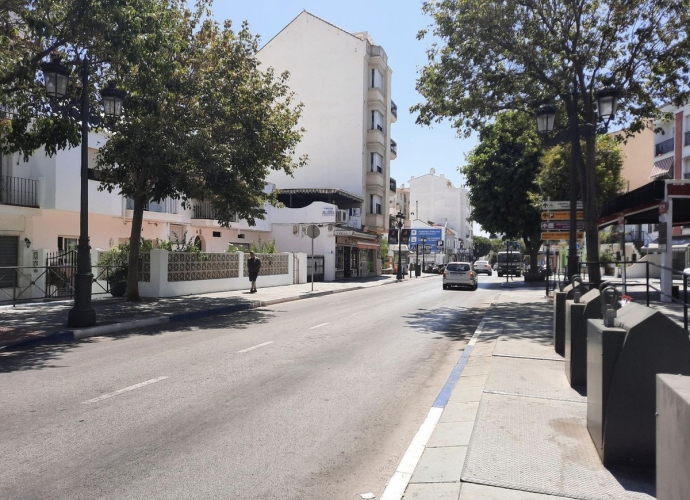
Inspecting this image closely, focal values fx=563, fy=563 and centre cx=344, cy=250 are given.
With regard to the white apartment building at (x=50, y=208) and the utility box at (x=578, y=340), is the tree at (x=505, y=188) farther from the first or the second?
the utility box at (x=578, y=340)

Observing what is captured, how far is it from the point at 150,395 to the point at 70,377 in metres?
1.82

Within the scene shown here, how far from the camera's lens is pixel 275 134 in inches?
728

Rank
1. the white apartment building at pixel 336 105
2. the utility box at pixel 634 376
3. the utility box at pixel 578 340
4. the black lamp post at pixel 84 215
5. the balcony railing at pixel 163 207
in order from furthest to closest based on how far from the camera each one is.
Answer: the white apartment building at pixel 336 105, the balcony railing at pixel 163 207, the black lamp post at pixel 84 215, the utility box at pixel 578 340, the utility box at pixel 634 376

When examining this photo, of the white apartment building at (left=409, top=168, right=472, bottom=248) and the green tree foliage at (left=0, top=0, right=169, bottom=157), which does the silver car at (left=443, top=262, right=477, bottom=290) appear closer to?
the green tree foliage at (left=0, top=0, right=169, bottom=157)

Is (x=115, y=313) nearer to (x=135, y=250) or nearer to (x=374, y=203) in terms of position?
(x=135, y=250)

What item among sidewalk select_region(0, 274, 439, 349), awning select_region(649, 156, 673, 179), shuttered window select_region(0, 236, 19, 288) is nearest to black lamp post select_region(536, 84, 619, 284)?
sidewalk select_region(0, 274, 439, 349)

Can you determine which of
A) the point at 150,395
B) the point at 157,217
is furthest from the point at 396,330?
the point at 157,217

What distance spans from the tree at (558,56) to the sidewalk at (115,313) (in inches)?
372

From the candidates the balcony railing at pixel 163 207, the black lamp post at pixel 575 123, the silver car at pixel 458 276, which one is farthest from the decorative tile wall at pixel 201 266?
the black lamp post at pixel 575 123

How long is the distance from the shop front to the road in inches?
1099

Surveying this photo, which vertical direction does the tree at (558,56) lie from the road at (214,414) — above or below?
above

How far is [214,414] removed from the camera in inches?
233

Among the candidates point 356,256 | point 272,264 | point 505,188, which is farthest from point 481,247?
point 272,264

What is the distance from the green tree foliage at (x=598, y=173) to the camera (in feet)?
85.1
